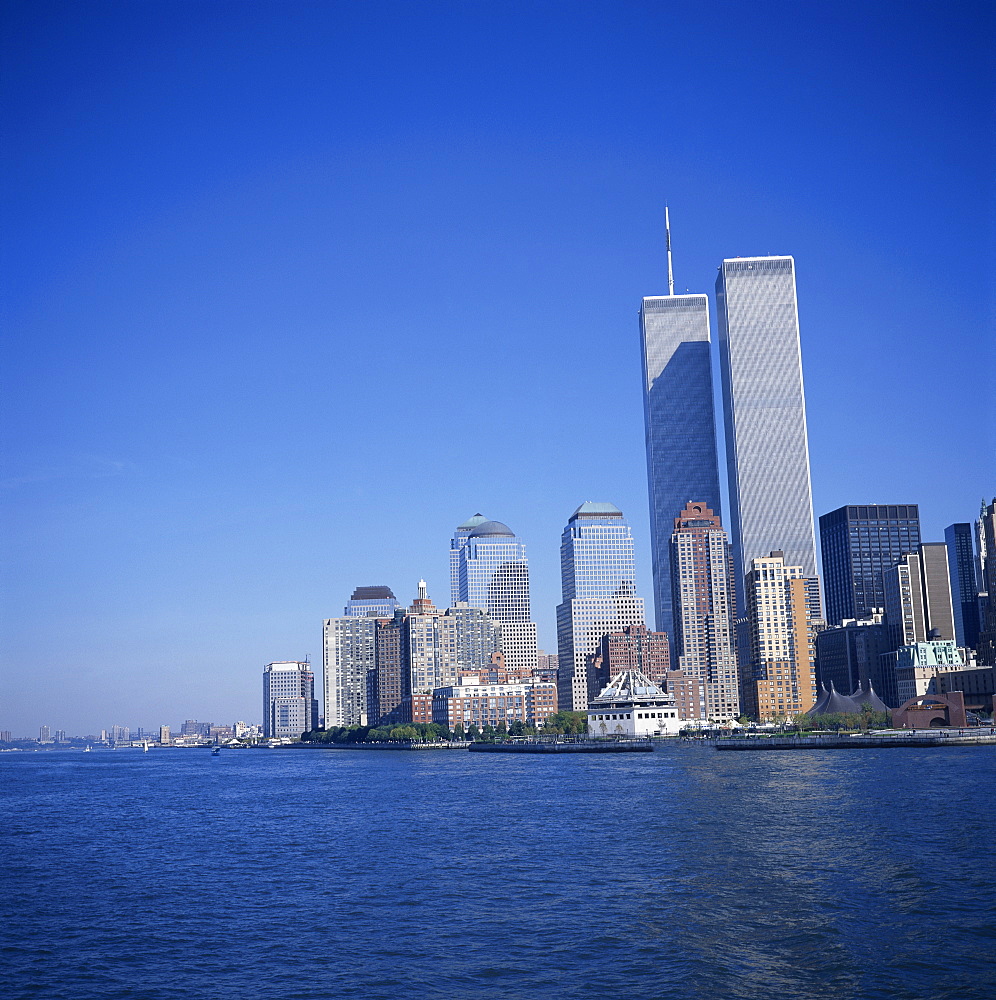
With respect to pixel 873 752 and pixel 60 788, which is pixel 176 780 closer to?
pixel 60 788

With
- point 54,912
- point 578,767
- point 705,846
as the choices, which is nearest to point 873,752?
point 578,767

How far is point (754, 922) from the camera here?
157ft

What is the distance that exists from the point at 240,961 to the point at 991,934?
2978 cm

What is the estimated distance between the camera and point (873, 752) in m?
177

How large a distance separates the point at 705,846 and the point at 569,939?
25.4 metres

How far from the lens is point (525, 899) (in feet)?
180

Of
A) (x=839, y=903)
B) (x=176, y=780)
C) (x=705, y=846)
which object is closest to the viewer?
(x=839, y=903)

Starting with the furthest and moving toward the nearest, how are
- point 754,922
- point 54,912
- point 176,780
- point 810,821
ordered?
point 176,780, point 810,821, point 54,912, point 754,922

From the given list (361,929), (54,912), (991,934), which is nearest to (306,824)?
(54,912)

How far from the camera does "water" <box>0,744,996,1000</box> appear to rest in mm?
41594

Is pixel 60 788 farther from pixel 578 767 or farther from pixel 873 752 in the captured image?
pixel 873 752

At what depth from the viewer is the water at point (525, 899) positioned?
136 feet

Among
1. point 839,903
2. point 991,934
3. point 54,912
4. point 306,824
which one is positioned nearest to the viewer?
point 991,934

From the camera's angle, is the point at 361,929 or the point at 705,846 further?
the point at 705,846
